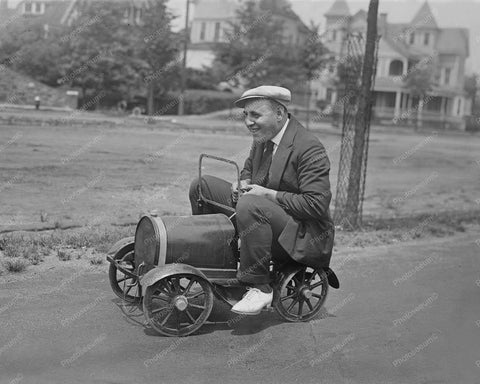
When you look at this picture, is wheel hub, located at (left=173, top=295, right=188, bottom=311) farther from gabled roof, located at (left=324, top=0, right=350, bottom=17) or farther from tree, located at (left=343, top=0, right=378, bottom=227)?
gabled roof, located at (left=324, top=0, right=350, bottom=17)

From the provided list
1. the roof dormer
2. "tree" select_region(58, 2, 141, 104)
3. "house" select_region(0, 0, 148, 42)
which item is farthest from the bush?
the roof dormer

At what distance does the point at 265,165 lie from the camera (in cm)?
561

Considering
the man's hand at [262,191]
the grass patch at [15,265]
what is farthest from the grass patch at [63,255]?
the man's hand at [262,191]

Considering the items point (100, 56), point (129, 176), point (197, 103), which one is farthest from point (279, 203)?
point (197, 103)

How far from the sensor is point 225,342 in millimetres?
5117

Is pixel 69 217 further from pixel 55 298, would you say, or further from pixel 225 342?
pixel 225 342

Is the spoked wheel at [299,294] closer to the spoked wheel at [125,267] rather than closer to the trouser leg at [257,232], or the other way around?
the trouser leg at [257,232]

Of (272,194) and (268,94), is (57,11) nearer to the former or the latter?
(268,94)

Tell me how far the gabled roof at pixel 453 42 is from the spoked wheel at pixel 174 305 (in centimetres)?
7758

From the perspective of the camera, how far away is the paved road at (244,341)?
4480 mm

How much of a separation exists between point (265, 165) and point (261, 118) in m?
0.42

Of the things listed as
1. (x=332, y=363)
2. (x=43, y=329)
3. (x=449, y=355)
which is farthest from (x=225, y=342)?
(x=449, y=355)

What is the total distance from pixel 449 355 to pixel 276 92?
7.37ft

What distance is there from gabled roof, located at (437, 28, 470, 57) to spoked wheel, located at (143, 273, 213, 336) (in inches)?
3054
